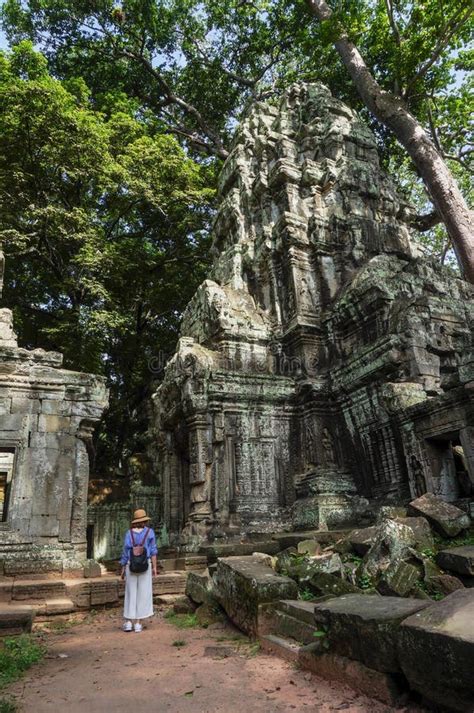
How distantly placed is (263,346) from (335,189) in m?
5.41

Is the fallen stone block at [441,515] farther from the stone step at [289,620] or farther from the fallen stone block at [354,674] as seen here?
the fallen stone block at [354,674]

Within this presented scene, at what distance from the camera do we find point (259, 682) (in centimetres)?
376

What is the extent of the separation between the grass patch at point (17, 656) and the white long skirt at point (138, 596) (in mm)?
1131

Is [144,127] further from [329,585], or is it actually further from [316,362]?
[329,585]

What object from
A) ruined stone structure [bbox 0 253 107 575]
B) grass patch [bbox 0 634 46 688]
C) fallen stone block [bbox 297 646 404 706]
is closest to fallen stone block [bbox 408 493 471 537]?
fallen stone block [bbox 297 646 404 706]

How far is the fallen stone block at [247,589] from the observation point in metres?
4.99

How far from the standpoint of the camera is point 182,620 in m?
6.37

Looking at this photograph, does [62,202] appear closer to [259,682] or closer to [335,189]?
[335,189]

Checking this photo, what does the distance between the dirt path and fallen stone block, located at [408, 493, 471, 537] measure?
2.81m

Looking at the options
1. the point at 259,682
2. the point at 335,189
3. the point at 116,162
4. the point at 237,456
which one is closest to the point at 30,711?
the point at 259,682

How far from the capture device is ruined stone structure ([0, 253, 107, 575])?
803 cm

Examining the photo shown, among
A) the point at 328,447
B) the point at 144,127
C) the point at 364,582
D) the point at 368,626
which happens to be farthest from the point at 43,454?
the point at 144,127

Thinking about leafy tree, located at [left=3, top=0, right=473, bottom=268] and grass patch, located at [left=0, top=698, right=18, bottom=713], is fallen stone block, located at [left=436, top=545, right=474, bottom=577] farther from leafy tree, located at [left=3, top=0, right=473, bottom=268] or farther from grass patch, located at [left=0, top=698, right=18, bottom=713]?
leafy tree, located at [left=3, top=0, right=473, bottom=268]

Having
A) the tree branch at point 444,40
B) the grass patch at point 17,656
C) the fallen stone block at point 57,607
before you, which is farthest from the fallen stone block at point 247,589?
the tree branch at point 444,40
